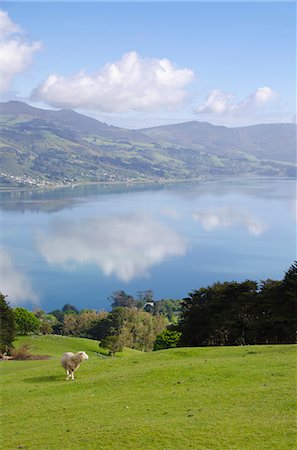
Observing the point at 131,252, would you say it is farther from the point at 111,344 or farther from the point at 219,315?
the point at 219,315

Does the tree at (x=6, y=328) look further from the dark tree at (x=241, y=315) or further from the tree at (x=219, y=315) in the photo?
the dark tree at (x=241, y=315)

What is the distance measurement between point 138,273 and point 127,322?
47.0 metres

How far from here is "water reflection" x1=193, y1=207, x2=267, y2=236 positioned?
509 ft

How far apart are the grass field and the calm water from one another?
71746 mm

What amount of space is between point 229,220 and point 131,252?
58.0 m

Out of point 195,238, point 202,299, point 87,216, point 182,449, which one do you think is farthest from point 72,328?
point 87,216

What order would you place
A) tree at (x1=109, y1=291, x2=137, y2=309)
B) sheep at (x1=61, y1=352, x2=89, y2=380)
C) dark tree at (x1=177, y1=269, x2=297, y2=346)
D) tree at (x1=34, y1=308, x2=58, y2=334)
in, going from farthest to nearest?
tree at (x1=109, y1=291, x2=137, y2=309)
tree at (x1=34, y1=308, x2=58, y2=334)
dark tree at (x1=177, y1=269, x2=297, y2=346)
sheep at (x1=61, y1=352, x2=89, y2=380)

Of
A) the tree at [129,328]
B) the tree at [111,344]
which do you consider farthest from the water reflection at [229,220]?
the tree at [111,344]

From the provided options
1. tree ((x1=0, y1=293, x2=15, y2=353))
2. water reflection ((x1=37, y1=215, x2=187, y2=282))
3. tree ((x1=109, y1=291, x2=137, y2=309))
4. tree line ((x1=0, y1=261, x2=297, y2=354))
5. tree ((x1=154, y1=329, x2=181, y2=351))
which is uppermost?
tree line ((x1=0, y1=261, x2=297, y2=354))

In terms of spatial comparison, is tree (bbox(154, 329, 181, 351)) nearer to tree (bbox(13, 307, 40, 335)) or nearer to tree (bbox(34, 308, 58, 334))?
tree (bbox(13, 307, 40, 335))

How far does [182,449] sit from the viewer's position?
9203 millimetres

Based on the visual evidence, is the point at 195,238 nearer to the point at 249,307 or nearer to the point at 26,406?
the point at 249,307

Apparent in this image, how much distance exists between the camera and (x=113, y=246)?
408ft

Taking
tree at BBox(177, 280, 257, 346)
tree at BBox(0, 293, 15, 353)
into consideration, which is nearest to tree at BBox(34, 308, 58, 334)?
tree at BBox(0, 293, 15, 353)
